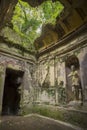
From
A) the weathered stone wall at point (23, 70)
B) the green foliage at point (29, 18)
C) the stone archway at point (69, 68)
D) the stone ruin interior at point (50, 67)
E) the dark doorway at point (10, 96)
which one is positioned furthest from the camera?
the green foliage at point (29, 18)

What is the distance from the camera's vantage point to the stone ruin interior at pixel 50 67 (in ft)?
18.8

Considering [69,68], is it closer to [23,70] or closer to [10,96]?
[23,70]

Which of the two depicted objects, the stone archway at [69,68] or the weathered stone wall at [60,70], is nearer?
the weathered stone wall at [60,70]

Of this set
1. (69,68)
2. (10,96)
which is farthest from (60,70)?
(10,96)

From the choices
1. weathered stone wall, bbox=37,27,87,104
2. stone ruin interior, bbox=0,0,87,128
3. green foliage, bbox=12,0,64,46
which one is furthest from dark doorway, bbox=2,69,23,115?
green foliage, bbox=12,0,64,46

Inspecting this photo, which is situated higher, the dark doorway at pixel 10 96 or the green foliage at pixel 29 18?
the green foliage at pixel 29 18

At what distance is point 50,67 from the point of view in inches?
296

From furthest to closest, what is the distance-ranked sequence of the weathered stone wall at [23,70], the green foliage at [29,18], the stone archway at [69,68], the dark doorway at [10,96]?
the green foliage at [29,18], the dark doorway at [10,96], the weathered stone wall at [23,70], the stone archway at [69,68]

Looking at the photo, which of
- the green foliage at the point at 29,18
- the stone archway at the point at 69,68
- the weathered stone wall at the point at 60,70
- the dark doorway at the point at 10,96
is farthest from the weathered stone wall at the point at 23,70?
the stone archway at the point at 69,68

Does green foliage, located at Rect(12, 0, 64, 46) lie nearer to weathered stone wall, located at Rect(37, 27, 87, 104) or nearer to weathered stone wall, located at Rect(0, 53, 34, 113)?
weathered stone wall, located at Rect(0, 53, 34, 113)

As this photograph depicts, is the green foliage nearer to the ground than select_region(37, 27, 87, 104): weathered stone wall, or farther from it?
farther from it

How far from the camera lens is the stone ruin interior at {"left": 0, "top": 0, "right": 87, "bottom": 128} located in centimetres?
573

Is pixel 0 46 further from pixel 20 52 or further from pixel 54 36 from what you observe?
pixel 54 36

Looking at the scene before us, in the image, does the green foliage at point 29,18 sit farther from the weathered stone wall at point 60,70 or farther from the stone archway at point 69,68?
the stone archway at point 69,68
